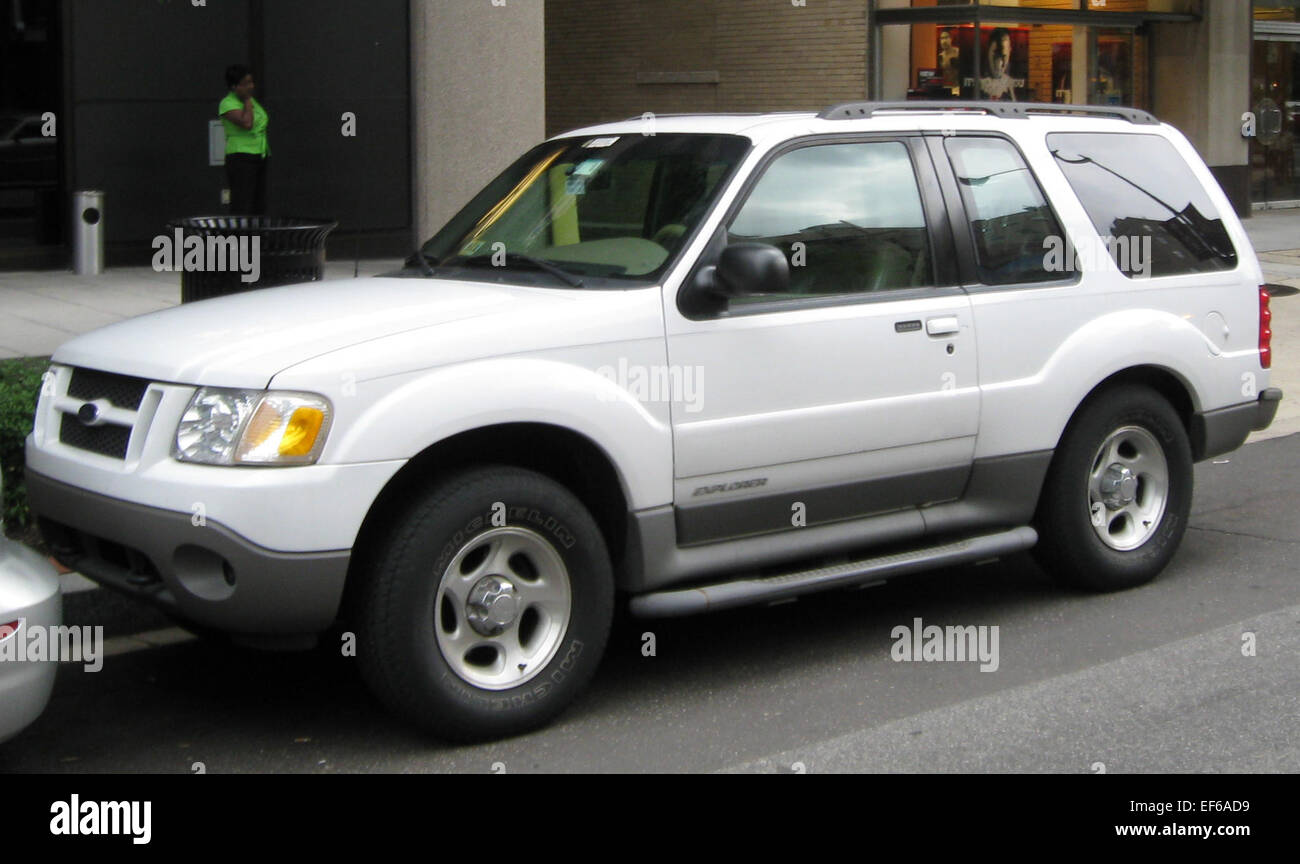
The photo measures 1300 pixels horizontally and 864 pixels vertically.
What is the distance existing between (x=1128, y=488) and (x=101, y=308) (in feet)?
29.2

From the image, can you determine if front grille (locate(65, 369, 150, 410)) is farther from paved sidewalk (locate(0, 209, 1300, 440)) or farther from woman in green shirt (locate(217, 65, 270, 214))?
woman in green shirt (locate(217, 65, 270, 214))

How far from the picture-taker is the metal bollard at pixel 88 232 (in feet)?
48.6

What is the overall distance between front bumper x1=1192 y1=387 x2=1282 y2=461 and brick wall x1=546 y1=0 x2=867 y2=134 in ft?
50.7

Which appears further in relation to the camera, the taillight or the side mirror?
the taillight

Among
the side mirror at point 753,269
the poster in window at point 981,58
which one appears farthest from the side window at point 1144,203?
the poster in window at point 981,58

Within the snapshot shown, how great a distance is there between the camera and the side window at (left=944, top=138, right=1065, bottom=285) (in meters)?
6.32

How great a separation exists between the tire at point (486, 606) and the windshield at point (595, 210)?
922mm

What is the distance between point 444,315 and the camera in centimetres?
515

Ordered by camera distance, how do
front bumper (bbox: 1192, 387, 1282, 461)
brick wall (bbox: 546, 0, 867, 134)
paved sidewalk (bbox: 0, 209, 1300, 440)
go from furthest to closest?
brick wall (bbox: 546, 0, 867, 134) → paved sidewalk (bbox: 0, 209, 1300, 440) → front bumper (bbox: 1192, 387, 1282, 461)
